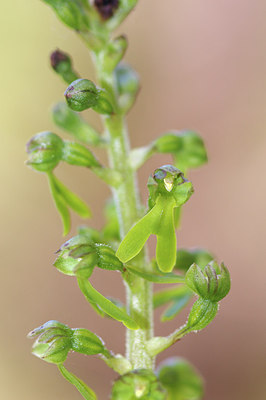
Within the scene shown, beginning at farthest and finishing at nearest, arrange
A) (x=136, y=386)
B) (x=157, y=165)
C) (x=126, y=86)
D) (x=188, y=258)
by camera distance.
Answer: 1. (x=157, y=165)
2. (x=126, y=86)
3. (x=188, y=258)
4. (x=136, y=386)

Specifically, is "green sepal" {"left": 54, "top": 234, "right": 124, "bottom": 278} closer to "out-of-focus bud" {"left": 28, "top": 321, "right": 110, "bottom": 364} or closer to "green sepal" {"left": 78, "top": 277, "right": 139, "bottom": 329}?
"green sepal" {"left": 78, "top": 277, "right": 139, "bottom": 329}

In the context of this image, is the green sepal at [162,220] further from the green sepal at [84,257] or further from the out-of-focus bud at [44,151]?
the out-of-focus bud at [44,151]

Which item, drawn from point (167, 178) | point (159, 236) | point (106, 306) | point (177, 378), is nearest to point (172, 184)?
point (167, 178)

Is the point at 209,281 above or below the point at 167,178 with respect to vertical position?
below

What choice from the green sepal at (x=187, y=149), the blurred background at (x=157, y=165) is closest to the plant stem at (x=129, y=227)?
the green sepal at (x=187, y=149)

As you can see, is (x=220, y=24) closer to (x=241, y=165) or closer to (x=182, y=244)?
(x=241, y=165)

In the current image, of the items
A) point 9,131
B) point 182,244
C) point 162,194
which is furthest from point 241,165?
point 162,194

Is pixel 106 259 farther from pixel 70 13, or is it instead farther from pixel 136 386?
pixel 70 13
